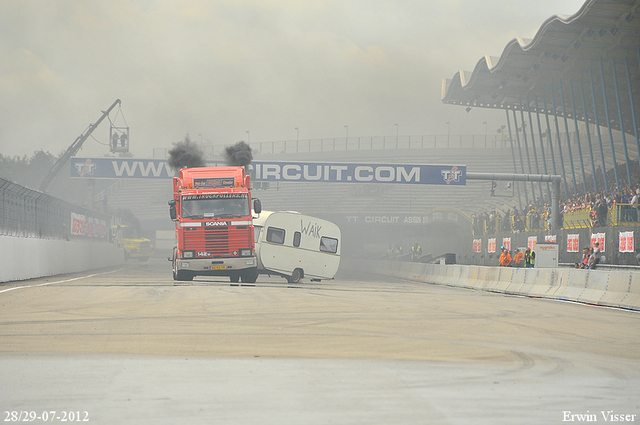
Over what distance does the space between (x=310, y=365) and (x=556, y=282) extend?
54.1ft

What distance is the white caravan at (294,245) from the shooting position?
27.9 metres

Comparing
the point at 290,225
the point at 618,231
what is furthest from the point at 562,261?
the point at 290,225

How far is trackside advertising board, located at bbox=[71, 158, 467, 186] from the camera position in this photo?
157 ft

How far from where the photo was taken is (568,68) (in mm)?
51938

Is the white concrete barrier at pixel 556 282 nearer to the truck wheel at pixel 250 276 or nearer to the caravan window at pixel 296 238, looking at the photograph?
the caravan window at pixel 296 238

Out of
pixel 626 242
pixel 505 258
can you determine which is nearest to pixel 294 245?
pixel 505 258

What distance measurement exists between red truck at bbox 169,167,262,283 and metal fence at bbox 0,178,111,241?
18.5 ft

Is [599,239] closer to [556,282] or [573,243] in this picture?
[573,243]

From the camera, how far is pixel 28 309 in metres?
13.7

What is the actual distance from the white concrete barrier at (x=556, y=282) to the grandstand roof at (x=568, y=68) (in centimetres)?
1698

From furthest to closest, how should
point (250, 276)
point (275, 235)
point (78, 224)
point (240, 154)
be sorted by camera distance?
point (78, 224), point (240, 154), point (275, 235), point (250, 276)

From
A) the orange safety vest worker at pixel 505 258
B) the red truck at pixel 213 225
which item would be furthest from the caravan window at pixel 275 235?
the orange safety vest worker at pixel 505 258

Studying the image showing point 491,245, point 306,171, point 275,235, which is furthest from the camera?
point 306,171

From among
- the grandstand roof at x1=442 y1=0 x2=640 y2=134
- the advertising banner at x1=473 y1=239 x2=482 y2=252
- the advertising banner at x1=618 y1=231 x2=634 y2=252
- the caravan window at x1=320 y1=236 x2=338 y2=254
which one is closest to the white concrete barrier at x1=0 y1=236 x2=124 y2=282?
the caravan window at x1=320 y1=236 x2=338 y2=254
